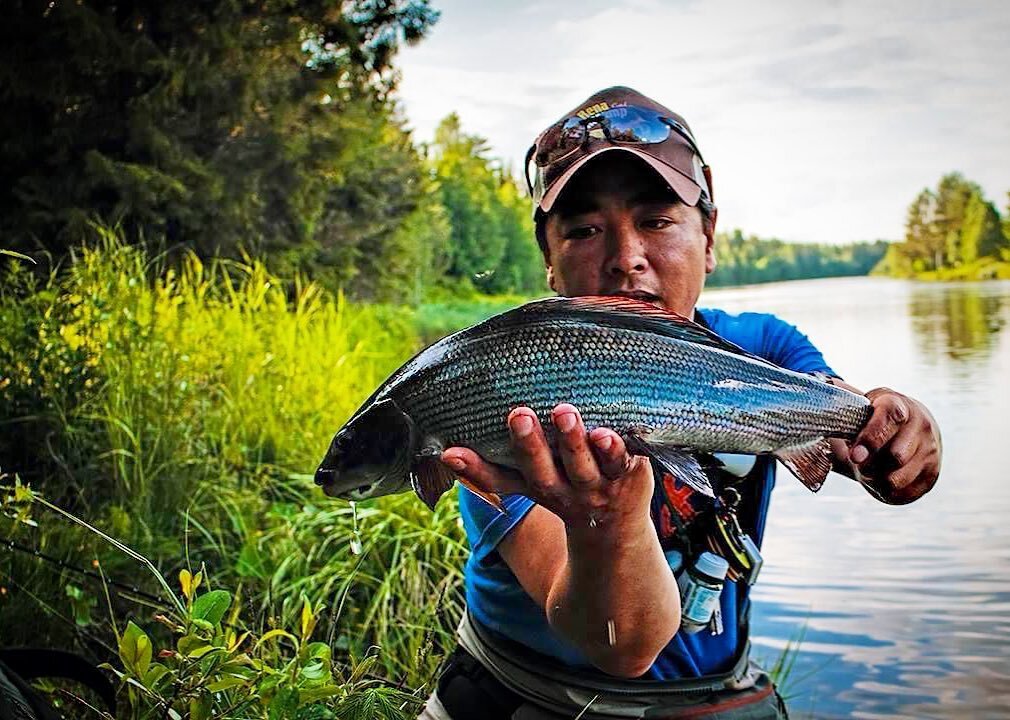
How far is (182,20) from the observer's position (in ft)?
38.8

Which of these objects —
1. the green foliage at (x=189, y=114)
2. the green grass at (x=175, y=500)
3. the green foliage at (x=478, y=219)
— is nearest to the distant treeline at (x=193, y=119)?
the green foliage at (x=189, y=114)

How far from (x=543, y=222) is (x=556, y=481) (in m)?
1.08

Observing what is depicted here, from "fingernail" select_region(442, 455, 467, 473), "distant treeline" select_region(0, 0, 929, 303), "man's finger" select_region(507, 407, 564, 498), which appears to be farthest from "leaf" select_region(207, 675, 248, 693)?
"distant treeline" select_region(0, 0, 929, 303)

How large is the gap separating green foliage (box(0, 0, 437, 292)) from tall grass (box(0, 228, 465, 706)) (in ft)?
15.3

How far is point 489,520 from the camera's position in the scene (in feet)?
7.96

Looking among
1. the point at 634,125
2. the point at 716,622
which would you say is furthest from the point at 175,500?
the point at 634,125

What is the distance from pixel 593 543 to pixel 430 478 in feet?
1.22

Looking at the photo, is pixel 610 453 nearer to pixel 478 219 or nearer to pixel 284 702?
pixel 284 702

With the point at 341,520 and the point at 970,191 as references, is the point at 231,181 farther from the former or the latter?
the point at 970,191

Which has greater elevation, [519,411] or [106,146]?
[106,146]

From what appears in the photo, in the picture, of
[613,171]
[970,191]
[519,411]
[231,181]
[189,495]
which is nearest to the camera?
[519,411]

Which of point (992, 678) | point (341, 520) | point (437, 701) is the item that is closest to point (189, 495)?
point (341, 520)

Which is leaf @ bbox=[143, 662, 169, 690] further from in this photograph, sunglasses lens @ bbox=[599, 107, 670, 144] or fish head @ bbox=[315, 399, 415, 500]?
sunglasses lens @ bbox=[599, 107, 670, 144]

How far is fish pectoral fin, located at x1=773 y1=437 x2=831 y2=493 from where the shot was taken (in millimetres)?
2127
